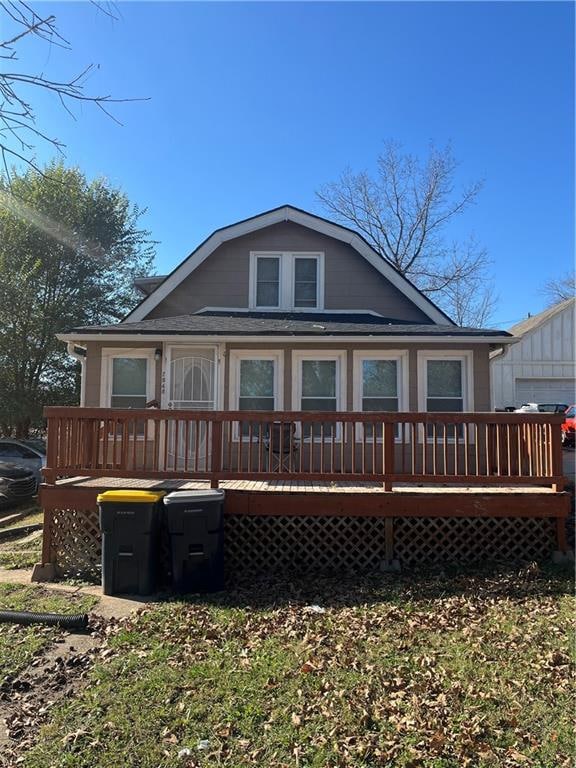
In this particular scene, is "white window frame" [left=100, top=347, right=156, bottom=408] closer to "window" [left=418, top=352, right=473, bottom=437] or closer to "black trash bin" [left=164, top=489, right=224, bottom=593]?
"black trash bin" [left=164, top=489, right=224, bottom=593]

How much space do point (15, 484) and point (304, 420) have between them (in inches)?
354

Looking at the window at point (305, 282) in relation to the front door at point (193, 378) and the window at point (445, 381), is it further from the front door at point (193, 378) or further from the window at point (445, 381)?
the window at point (445, 381)

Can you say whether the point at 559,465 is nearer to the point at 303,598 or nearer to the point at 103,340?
the point at 303,598

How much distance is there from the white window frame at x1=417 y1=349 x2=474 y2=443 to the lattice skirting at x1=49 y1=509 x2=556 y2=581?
3.18m

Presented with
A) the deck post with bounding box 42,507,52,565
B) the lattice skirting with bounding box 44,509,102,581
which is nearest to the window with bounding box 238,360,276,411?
the lattice skirting with bounding box 44,509,102,581

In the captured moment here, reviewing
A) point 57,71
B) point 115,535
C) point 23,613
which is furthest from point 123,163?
point 23,613

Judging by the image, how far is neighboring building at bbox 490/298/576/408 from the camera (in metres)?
24.3

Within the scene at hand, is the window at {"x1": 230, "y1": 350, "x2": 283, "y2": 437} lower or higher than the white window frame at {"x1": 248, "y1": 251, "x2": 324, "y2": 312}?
lower

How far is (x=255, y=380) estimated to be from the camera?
30.8 feet

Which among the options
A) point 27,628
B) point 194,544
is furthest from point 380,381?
point 27,628

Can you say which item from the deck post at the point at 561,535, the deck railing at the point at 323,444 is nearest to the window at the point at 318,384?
the deck railing at the point at 323,444

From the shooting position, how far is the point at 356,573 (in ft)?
18.8

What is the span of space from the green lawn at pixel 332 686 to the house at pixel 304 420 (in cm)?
108

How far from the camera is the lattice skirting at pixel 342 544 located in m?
5.92
